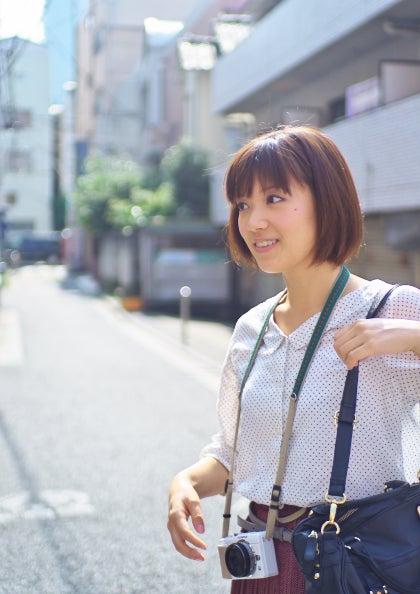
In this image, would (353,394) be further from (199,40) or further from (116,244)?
(116,244)

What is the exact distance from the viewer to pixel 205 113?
2612cm

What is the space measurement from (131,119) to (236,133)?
50.7 feet

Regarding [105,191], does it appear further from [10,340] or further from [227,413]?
[227,413]

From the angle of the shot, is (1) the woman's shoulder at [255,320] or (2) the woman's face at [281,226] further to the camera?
(1) the woman's shoulder at [255,320]

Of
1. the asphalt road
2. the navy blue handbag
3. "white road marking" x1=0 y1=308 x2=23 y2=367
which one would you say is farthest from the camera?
"white road marking" x1=0 y1=308 x2=23 y2=367

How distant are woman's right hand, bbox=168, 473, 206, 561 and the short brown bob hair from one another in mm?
598

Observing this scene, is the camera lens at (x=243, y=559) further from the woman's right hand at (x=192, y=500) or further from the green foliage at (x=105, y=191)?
the green foliage at (x=105, y=191)

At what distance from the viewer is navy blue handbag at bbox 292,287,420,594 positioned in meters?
1.50

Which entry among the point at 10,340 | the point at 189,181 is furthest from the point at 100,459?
the point at 189,181

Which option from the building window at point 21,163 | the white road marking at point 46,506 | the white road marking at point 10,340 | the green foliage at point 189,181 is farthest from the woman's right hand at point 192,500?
the building window at point 21,163

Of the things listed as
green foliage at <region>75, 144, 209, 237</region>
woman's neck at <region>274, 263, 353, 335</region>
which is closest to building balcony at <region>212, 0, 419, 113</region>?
green foliage at <region>75, 144, 209, 237</region>

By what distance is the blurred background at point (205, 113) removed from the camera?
12023 millimetres

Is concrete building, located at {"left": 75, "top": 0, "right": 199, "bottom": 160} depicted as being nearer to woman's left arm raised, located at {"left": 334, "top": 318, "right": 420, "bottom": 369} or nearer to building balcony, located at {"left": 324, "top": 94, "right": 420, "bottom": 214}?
building balcony, located at {"left": 324, "top": 94, "right": 420, "bottom": 214}

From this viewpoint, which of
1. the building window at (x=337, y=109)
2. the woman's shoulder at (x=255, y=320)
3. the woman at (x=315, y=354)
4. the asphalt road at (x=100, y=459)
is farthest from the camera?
the building window at (x=337, y=109)
